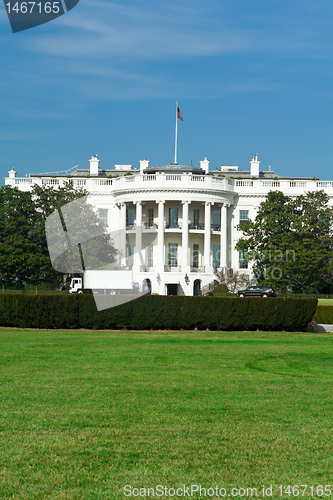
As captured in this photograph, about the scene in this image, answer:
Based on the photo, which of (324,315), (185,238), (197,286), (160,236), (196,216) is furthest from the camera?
(196,216)

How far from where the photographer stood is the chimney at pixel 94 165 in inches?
2830

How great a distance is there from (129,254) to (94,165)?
15.3m

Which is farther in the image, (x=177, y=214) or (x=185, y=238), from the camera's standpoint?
(x=177, y=214)

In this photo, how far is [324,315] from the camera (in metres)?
28.5

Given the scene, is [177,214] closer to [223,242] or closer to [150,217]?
[150,217]

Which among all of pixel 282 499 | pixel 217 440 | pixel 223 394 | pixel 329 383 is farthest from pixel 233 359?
pixel 282 499

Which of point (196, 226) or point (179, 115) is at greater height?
point (179, 115)

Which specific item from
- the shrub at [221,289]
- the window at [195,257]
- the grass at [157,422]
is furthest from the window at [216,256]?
the grass at [157,422]

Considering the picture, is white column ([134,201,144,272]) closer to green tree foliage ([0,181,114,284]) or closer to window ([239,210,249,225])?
green tree foliage ([0,181,114,284])

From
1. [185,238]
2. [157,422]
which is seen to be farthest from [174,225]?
[157,422]

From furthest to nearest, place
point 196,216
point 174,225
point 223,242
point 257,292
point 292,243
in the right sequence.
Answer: point 196,216 < point 174,225 < point 223,242 < point 292,243 < point 257,292

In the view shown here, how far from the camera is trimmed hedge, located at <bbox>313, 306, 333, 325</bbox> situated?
28.4 meters

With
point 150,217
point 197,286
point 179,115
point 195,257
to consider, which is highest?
point 179,115

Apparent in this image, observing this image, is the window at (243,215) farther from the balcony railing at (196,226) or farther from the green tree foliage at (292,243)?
the green tree foliage at (292,243)
